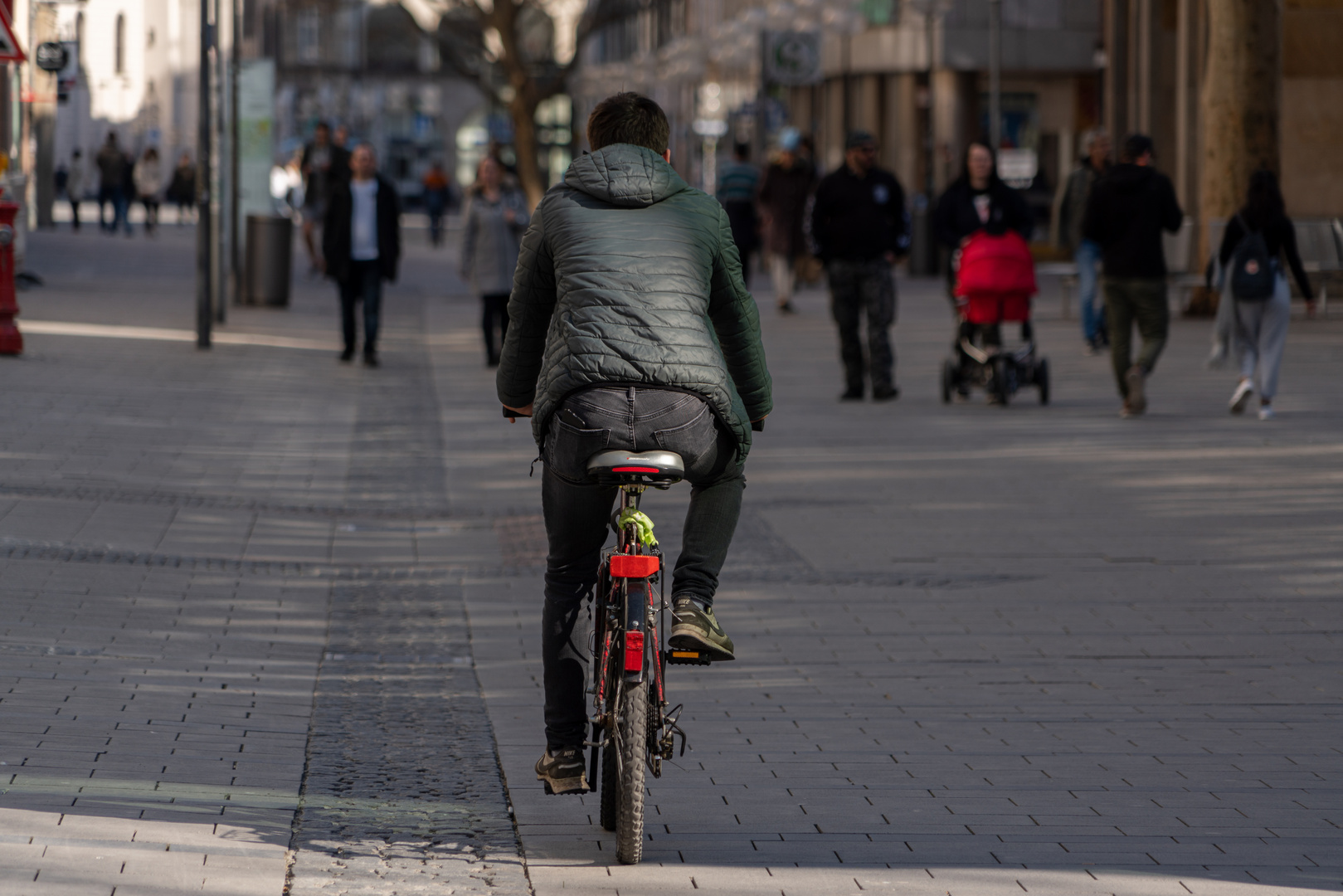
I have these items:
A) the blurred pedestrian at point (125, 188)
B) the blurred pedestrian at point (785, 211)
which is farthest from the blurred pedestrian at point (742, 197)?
the blurred pedestrian at point (125, 188)

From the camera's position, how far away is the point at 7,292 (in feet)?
52.4

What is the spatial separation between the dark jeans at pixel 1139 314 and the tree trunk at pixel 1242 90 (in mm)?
7347

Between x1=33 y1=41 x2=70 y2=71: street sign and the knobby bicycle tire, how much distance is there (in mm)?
23978

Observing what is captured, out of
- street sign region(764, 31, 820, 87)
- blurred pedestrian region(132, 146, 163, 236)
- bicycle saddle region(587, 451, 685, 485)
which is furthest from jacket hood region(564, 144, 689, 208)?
blurred pedestrian region(132, 146, 163, 236)

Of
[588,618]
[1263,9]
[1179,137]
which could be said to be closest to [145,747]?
[588,618]

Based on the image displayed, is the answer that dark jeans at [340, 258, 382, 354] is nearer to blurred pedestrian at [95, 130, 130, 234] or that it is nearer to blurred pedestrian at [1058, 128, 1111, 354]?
blurred pedestrian at [1058, 128, 1111, 354]

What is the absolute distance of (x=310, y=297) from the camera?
26453 mm

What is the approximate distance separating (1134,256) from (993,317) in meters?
1.02

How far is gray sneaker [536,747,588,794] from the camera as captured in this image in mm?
4973

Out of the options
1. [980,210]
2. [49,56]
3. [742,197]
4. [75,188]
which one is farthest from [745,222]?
[75,188]

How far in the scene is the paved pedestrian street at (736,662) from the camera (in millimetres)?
4785

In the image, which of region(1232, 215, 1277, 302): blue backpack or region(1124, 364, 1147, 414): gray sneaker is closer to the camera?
region(1232, 215, 1277, 302): blue backpack

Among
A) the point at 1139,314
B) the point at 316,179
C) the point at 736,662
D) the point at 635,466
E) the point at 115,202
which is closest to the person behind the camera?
the point at 635,466

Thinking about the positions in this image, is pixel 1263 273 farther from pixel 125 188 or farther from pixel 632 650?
pixel 125 188
